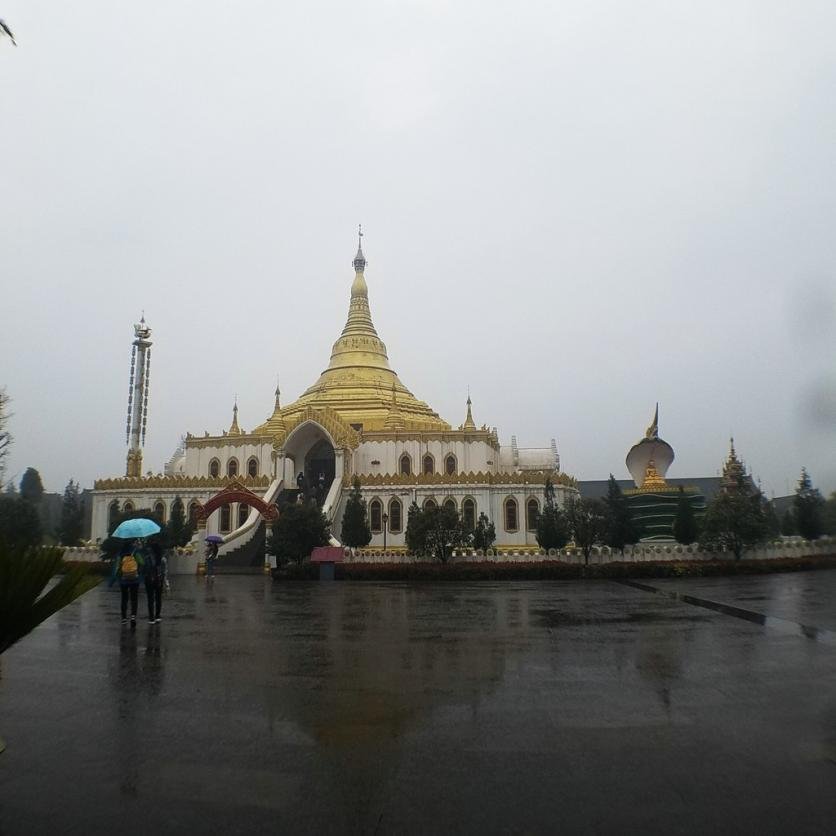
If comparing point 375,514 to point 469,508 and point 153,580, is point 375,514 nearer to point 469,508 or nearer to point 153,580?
point 469,508

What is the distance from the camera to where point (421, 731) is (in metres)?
6.07

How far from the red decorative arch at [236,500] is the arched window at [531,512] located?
15134 millimetres

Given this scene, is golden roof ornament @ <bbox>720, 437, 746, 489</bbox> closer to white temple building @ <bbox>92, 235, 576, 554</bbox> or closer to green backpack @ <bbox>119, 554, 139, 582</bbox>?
white temple building @ <bbox>92, 235, 576, 554</bbox>

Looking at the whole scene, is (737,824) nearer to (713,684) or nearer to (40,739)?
(713,684)

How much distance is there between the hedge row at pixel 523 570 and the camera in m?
28.0

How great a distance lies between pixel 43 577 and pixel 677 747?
5.25m

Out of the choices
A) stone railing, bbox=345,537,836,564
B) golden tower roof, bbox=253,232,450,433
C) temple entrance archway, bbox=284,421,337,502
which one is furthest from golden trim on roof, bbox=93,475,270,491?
stone railing, bbox=345,537,836,564

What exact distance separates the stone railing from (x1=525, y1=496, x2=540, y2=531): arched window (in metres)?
8.20

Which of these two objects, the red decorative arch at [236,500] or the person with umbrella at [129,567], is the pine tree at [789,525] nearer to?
the red decorative arch at [236,500]

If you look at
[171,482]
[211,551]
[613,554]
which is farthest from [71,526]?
[613,554]

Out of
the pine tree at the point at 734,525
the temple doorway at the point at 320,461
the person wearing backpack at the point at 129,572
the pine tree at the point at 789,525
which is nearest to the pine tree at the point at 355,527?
the temple doorway at the point at 320,461

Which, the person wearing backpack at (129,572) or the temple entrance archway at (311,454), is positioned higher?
the temple entrance archway at (311,454)

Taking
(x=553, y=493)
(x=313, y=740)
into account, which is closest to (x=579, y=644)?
(x=313, y=740)

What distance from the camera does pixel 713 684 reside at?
777 cm
